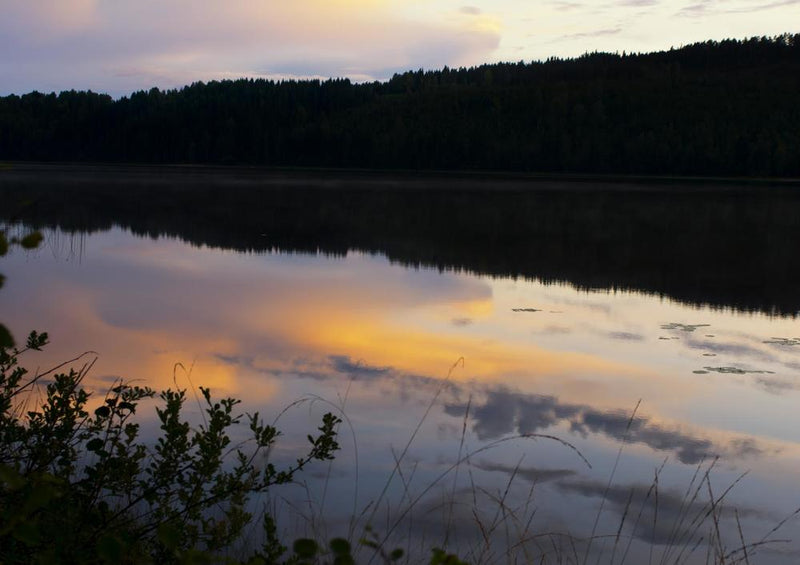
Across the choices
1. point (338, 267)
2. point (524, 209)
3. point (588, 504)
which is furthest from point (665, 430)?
point (524, 209)

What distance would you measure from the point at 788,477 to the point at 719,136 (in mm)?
107996

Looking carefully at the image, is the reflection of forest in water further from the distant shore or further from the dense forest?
the dense forest

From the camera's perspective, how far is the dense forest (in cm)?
11112

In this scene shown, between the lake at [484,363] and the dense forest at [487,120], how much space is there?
84550 millimetres

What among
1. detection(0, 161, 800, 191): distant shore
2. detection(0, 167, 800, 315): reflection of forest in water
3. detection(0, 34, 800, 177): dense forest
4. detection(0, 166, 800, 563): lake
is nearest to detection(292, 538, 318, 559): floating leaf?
detection(0, 166, 800, 563): lake

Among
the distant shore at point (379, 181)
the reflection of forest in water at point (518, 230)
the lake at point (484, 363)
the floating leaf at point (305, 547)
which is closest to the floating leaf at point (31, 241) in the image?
the lake at point (484, 363)

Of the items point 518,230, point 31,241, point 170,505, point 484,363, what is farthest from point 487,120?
point 31,241

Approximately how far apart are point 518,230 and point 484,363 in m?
18.1

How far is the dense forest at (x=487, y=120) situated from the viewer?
4375 inches

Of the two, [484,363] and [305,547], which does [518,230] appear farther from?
[305,547]

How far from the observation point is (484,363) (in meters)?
10.7

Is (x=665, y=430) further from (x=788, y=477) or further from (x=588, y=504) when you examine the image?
(x=588, y=504)

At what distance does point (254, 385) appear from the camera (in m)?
9.29

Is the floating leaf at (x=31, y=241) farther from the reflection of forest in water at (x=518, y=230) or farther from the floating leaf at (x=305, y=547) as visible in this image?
the reflection of forest in water at (x=518, y=230)
